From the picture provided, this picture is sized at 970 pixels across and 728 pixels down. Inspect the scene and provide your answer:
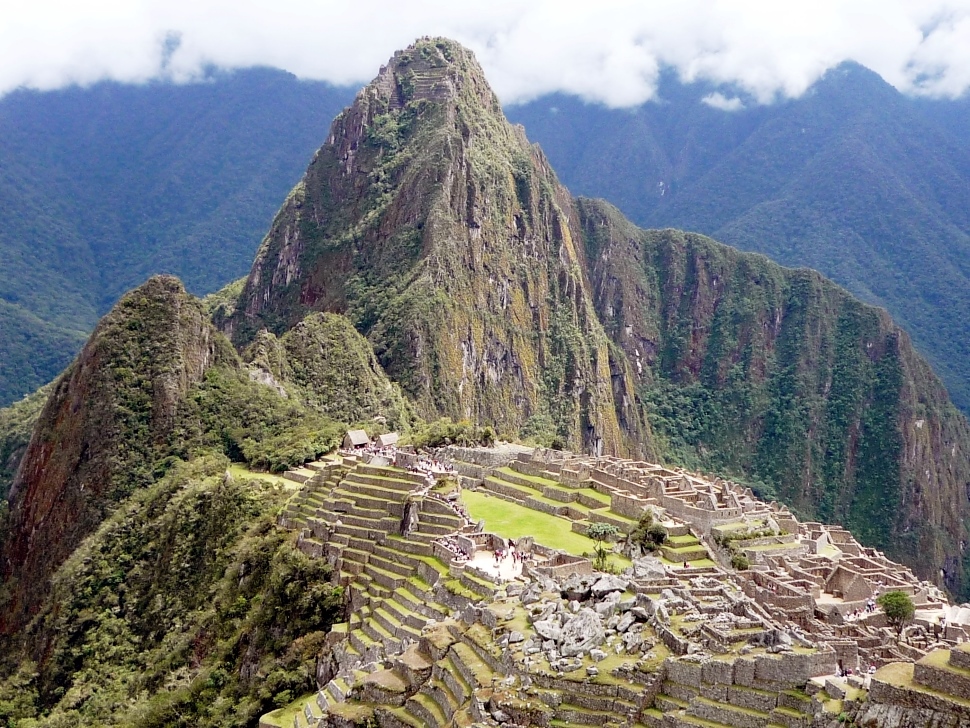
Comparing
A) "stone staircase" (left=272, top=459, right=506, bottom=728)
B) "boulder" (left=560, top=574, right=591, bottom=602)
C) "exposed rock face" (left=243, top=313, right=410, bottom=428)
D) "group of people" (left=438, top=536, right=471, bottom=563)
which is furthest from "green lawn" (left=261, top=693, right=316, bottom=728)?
"exposed rock face" (left=243, top=313, right=410, bottom=428)

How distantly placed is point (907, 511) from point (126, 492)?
12949 centimetres

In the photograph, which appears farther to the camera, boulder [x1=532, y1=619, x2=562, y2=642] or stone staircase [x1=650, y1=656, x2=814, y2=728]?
boulder [x1=532, y1=619, x2=562, y2=642]

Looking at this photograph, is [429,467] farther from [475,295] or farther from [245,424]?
[475,295]

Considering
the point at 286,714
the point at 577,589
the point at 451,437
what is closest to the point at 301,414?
the point at 451,437

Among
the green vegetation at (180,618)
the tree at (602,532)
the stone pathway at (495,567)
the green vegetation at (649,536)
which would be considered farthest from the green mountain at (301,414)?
the green vegetation at (649,536)

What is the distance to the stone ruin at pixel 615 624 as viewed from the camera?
25953 mm

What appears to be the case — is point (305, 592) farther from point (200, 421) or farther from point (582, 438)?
point (582, 438)

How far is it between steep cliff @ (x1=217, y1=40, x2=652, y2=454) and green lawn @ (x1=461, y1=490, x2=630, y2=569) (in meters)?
73.8

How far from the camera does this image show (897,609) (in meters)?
44.0

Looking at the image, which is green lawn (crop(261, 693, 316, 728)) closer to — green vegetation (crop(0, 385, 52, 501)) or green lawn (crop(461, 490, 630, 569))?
green lawn (crop(461, 490, 630, 569))

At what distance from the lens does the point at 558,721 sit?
88.7 feet

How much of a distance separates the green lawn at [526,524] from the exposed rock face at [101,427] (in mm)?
35732

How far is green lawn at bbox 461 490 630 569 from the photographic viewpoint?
161 ft

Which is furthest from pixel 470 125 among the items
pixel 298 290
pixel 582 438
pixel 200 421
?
pixel 200 421
